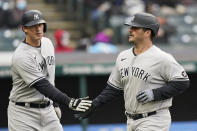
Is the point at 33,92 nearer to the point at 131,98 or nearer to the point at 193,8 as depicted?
the point at 131,98

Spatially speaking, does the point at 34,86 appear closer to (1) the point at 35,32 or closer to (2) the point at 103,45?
(1) the point at 35,32

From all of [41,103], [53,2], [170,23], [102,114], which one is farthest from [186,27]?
[41,103]

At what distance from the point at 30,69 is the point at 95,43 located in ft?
15.7

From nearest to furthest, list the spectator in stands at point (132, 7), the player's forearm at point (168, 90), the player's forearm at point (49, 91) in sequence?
the player's forearm at point (168, 90), the player's forearm at point (49, 91), the spectator in stands at point (132, 7)

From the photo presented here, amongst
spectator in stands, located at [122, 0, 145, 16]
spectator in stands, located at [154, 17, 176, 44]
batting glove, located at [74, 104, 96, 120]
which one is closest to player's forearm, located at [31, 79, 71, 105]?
batting glove, located at [74, 104, 96, 120]

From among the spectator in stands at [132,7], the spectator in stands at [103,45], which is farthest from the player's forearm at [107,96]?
the spectator in stands at [132,7]

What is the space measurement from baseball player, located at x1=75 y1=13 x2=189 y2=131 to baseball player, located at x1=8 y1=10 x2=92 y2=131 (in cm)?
53

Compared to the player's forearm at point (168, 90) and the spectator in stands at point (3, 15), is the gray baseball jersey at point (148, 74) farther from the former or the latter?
the spectator in stands at point (3, 15)

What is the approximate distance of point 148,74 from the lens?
6.17m

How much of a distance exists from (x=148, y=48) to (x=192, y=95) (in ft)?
12.4

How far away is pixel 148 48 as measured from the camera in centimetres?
630

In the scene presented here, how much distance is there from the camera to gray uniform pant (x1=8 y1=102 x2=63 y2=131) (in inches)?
263

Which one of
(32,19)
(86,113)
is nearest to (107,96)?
(86,113)

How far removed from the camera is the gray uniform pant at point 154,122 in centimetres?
611
